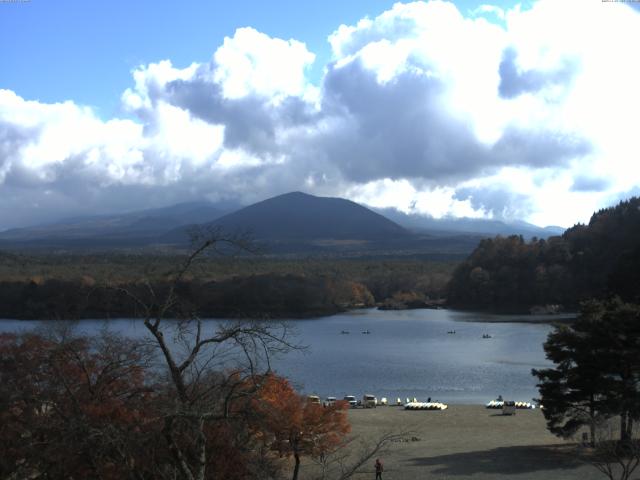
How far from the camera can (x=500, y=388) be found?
32.6m

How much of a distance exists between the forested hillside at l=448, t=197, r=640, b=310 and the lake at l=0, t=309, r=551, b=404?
307 inches

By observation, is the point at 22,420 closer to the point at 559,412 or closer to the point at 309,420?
the point at 309,420

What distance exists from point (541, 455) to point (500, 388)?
1577 centimetres

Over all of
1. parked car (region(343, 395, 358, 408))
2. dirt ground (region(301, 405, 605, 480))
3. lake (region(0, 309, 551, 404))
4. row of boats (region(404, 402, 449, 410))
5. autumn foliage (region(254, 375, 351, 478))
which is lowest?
lake (region(0, 309, 551, 404))

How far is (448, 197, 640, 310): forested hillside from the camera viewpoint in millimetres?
71312

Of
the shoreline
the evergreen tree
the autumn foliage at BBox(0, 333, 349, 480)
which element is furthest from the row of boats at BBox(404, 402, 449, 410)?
the shoreline

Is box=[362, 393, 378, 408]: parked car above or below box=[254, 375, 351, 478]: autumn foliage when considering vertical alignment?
below

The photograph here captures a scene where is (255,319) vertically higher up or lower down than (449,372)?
higher up

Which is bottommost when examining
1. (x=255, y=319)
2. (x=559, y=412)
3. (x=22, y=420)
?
(x=559, y=412)

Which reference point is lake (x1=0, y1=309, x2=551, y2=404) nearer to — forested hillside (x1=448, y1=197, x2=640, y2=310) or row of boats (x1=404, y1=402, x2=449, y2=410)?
row of boats (x1=404, y1=402, x2=449, y2=410)

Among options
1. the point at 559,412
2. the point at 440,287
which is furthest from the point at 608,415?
the point at 440,287

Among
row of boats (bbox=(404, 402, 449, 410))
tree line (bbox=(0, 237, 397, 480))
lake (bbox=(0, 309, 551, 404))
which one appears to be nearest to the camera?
tree line (bbox=(0, 237, 397, 480))

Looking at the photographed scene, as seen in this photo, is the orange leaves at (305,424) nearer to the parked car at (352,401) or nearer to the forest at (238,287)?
the parked car at (352,401)

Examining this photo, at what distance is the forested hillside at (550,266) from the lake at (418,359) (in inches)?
307
